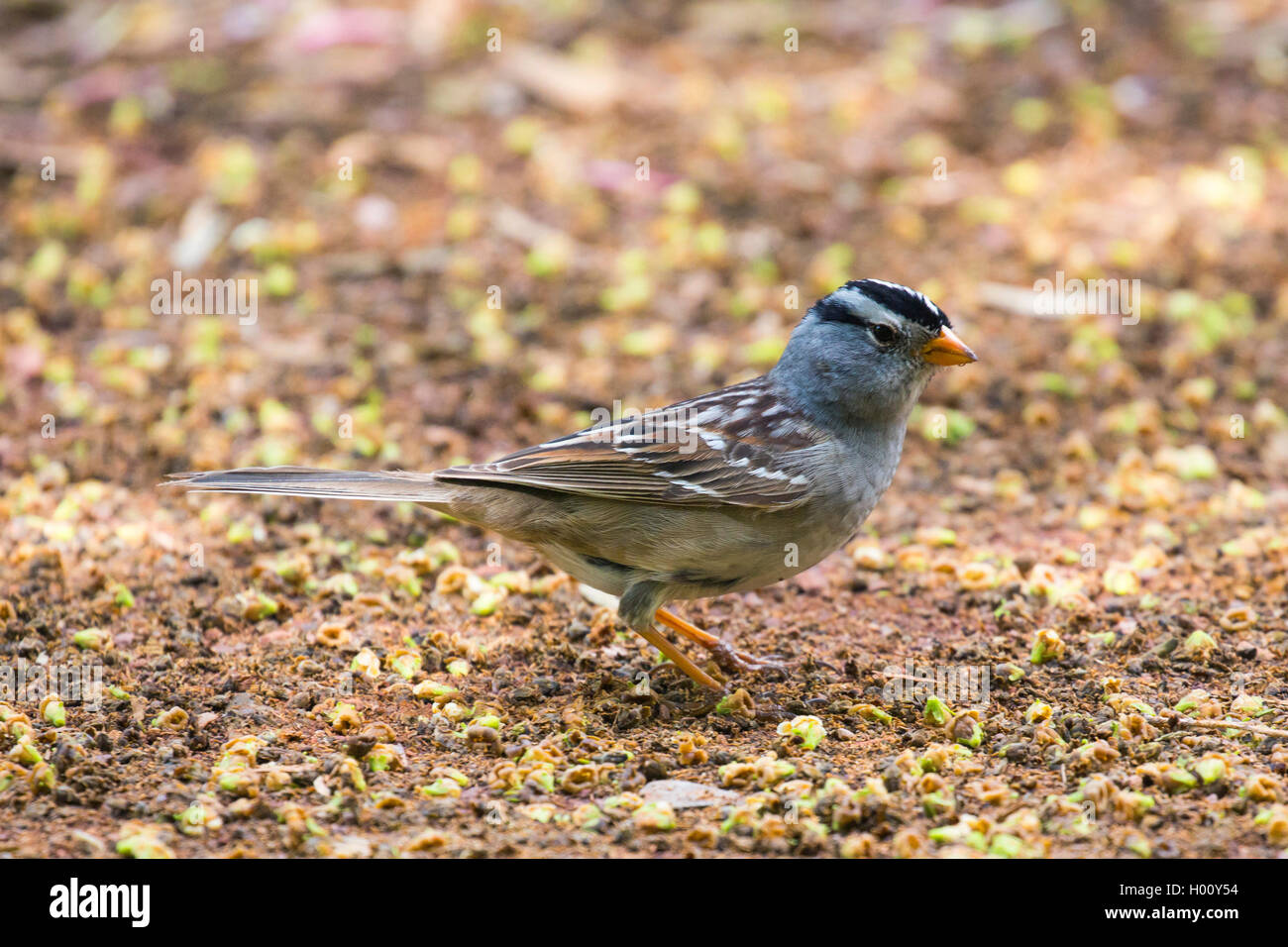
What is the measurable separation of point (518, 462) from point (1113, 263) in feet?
14.4

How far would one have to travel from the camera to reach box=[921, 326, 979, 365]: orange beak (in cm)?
504

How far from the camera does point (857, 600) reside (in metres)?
5.52

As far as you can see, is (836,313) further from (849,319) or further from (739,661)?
(739,661)

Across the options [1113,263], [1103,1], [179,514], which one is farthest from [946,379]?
[1103,1]

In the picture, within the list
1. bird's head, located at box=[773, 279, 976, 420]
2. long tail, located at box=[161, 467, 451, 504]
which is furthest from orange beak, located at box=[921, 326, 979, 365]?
long tail, located at box=[161, 467, 451, 504]

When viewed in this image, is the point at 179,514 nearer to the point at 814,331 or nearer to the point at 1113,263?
the point at 814,331

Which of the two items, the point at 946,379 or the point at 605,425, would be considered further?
the point at 946,379

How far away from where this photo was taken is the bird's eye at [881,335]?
5.05 metres

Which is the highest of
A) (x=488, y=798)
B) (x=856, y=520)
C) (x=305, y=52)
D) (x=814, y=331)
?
(x=305, y=52)
